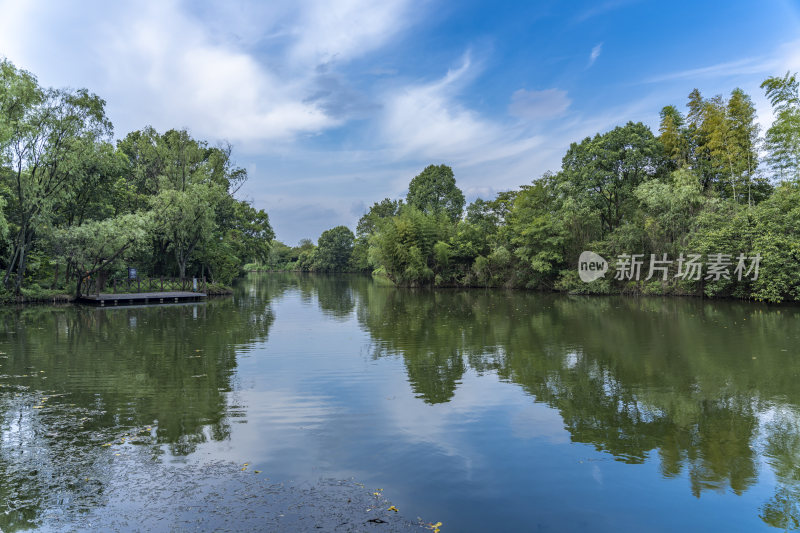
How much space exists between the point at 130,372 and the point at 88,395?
1930mm

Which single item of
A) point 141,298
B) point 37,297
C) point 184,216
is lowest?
point 141,298

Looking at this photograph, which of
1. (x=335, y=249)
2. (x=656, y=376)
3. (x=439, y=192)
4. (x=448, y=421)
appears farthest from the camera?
(x=335, y=249)

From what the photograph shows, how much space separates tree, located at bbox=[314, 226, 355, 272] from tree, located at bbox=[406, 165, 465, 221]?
135ft

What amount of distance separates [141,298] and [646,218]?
34351mm

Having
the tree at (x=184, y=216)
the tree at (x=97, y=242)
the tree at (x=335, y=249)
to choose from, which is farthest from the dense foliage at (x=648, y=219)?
the tree at (x=335, y=249)

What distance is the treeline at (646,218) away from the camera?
995 inches

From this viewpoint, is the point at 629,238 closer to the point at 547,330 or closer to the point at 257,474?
the point at 547,330

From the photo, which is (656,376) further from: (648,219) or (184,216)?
(184,216)

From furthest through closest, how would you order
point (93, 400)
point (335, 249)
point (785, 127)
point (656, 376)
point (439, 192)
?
point (335, 249)
point (439, 192)
point (785, 127)
point (656, 376)
point (93, 400)

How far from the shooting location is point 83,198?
3038 cm

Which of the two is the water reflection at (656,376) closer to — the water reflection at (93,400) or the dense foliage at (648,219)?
the water reflection at (93,400)

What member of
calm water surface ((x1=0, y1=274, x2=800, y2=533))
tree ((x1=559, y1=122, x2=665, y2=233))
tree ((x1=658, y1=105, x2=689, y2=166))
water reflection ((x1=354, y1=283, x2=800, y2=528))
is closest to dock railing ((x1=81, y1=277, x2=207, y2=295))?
calm water surface ((x1=0, y1=274, x2=800, y2=533))

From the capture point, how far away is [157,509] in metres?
4.42

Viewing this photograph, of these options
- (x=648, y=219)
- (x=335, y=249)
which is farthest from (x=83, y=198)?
(x=335, y=249)
